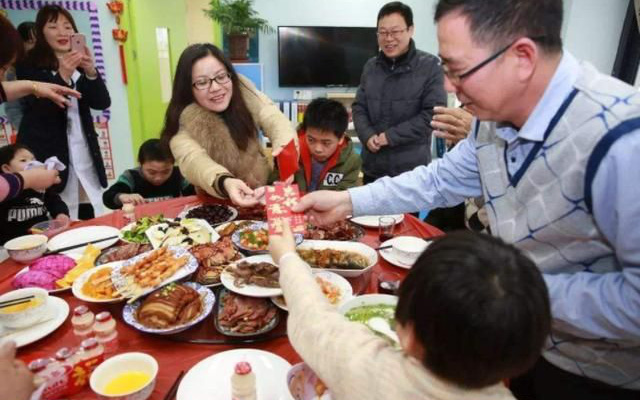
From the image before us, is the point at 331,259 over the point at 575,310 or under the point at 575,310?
under

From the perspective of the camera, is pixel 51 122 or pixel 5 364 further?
pixel 51 122

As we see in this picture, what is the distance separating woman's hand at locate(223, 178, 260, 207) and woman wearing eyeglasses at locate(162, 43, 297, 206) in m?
0.05

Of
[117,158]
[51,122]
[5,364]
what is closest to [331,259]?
[5,364]

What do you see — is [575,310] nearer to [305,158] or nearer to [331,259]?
[331,259]

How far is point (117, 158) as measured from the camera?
5.32 metres

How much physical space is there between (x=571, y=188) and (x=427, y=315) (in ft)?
1.98

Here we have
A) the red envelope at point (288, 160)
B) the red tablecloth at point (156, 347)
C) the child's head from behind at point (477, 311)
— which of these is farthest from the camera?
the red envelope at point (288, 160)

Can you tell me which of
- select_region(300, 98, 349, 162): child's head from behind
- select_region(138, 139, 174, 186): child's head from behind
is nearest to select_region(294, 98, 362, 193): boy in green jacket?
select_region(300, 98, 349, 162): child's head from behind

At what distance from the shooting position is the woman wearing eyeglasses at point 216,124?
2.50 metres

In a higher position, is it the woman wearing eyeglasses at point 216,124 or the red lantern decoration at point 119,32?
the red lantern decoration at point 119,32

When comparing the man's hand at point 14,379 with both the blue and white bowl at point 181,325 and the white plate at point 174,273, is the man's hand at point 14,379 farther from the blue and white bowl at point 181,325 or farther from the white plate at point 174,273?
the white plate at point 174,273

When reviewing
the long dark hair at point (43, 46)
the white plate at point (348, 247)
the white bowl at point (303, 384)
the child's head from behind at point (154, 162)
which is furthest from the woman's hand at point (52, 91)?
the white bowl at point (303, 384)

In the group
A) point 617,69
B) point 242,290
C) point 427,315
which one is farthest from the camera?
point 617,69

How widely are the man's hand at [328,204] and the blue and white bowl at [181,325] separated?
1.79ft
